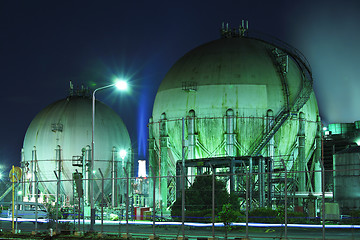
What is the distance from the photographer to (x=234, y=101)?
53938mm

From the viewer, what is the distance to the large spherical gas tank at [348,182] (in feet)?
150

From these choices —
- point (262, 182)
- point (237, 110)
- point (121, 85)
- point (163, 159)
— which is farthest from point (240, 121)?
point (121, 85)

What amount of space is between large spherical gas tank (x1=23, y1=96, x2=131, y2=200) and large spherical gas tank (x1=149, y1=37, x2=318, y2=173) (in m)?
13.4

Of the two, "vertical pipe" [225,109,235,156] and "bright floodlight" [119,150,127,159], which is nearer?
"vertical pipe" [225,109,235,156]

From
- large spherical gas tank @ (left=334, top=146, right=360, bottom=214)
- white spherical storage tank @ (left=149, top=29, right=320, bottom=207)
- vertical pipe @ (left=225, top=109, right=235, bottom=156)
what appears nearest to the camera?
large spherical gas tank @ (left=334, top=146, right=360, bottom=214)

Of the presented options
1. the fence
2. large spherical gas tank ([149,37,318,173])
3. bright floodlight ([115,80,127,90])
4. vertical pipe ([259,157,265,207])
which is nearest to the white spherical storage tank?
large spherical gas tank ([149,37,318,173])

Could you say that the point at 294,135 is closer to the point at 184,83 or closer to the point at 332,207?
the point at 184,83

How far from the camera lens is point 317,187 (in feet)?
194

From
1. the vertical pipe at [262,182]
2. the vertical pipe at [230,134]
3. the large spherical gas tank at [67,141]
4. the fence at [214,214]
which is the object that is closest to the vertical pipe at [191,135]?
the fence at [214,214]

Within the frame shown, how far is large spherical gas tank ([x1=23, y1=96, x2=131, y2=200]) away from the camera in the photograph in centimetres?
6769

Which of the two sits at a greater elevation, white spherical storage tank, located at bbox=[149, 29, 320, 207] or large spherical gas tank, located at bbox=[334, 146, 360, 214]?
white spherical storage tank, located at bbox=[149, 29, 320, 207]

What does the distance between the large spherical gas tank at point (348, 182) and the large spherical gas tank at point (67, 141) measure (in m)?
29.4

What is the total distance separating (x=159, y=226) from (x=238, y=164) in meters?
14.9

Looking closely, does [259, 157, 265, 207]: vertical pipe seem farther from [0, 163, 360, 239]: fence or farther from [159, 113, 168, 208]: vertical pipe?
[159, 113, 168, 208]: vertical pipe
